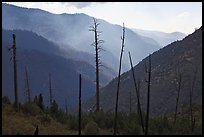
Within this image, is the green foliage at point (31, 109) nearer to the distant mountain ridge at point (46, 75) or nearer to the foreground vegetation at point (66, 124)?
the foreground vegetation at point (66, 124)

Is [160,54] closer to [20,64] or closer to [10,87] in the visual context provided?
[10,87]

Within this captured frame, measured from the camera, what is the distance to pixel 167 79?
82500mm

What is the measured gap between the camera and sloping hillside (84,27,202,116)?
7156 cm

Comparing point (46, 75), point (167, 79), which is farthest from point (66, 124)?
point (46, 75)

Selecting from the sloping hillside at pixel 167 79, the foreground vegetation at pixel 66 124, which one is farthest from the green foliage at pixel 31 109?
the sloping hillside at pixel 167 79

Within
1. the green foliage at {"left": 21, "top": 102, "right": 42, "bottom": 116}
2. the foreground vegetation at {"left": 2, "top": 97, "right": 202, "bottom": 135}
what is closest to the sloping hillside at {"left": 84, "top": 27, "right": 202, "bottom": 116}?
the foreground vegetation at {"left": 2, "top": 97, "right": 202, "bottom": 135}

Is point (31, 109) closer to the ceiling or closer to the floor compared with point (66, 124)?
closer to the ceiling

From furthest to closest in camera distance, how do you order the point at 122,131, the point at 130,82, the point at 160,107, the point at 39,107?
the point at 130,82 < the point at 160,107 < the point at 39,107 < the point at 122,131

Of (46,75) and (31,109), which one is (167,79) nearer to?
(31,109)

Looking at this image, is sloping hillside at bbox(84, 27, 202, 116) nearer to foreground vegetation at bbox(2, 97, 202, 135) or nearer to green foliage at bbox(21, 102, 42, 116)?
foreground vegetation at bbox(2, 97, 202, 135)

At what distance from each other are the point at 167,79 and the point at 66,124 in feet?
187

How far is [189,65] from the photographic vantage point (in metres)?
81.2

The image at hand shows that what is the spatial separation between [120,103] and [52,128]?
188 ft

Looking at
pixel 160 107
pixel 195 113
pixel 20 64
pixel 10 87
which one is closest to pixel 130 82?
pixel 160 107
